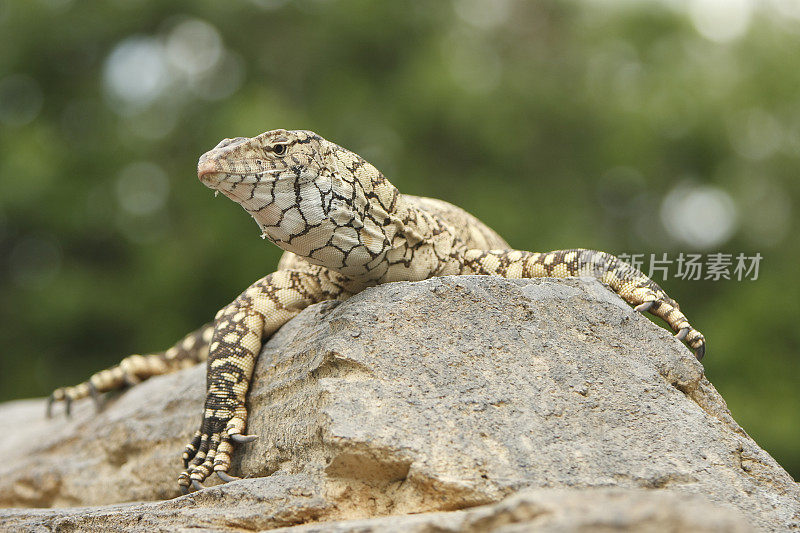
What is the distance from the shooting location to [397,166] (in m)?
15.9

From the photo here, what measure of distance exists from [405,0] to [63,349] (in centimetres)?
967

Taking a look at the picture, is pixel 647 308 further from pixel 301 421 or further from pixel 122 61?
pixel 122 61

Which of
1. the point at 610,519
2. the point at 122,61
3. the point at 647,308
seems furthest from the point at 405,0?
the point at 610,519

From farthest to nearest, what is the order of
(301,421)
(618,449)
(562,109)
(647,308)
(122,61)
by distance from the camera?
(562,109) < (122,61) < (647,308) < (301,421) < (618,449)

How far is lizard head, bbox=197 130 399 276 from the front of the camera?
17.4ft

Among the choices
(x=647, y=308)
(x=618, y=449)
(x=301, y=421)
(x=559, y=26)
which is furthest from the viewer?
(x=559, y=26)

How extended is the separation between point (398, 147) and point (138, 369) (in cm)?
815

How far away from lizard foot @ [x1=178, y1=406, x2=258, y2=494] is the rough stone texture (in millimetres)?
112

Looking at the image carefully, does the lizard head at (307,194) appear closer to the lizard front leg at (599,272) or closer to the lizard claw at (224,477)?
the lizard front leg at (599,272)

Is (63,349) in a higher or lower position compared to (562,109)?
lower

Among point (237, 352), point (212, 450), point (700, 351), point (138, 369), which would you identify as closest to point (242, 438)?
point (212, 450)

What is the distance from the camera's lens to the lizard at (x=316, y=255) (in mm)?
5418

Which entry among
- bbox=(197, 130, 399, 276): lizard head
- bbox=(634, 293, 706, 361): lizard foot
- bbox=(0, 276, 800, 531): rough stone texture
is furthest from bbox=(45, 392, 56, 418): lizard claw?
bbox=(634, 293, 706, 361): lizard foot

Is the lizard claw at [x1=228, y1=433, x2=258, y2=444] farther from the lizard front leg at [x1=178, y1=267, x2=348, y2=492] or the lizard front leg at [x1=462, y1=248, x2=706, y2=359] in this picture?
the lizard front leg at [x1=462, y1=248, x2=706, y2=359]
